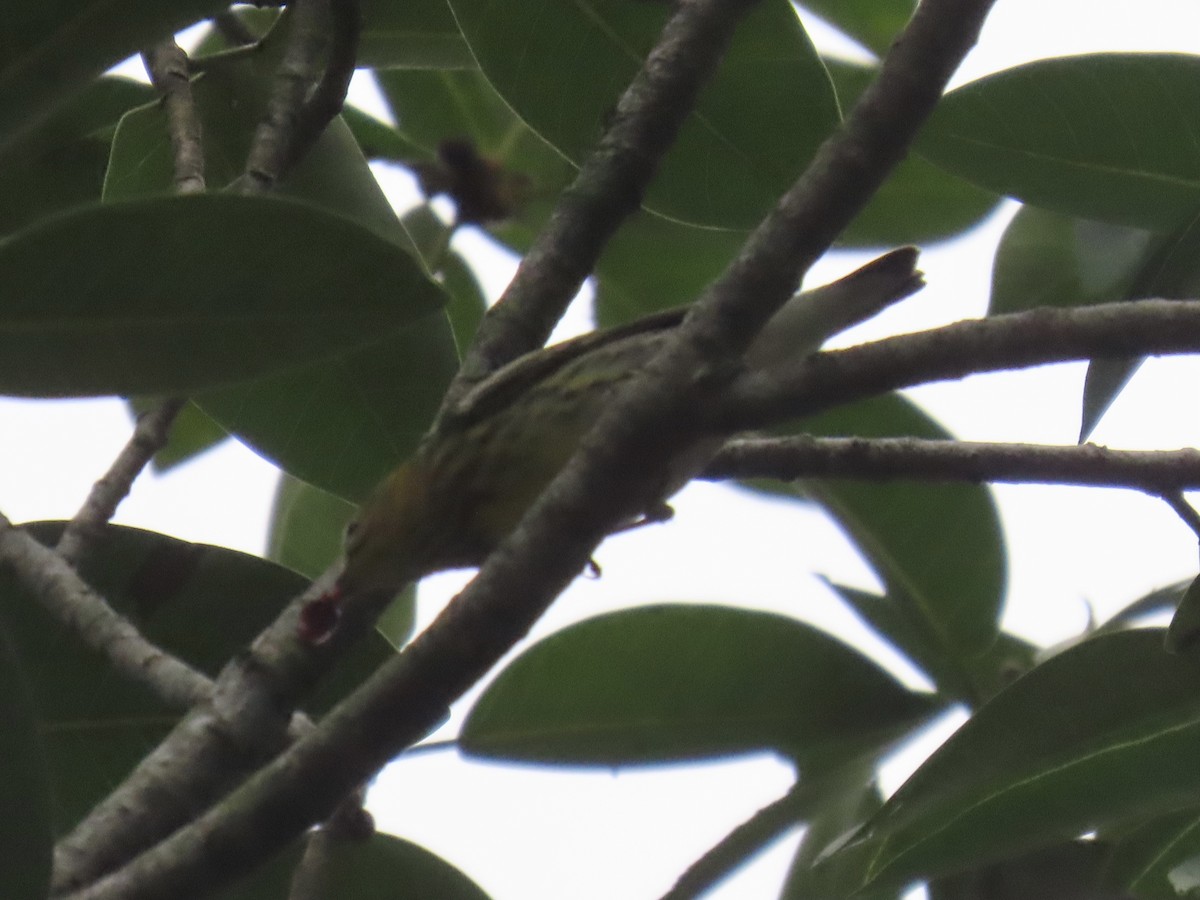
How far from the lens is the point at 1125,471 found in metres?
1.38

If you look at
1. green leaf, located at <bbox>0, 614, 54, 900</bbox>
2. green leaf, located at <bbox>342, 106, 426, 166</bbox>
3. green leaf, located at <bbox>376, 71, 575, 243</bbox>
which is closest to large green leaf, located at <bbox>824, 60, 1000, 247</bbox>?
green leaf, located at <bbox>376, 71, 575, 243</bbox>

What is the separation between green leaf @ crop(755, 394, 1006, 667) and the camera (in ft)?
7.31

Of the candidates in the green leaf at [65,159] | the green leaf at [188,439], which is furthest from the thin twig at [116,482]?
the green leaf at [188,439]

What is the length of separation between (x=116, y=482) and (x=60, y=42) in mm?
695

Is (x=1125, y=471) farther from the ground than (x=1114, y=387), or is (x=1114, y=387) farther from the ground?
(x=1114, y=387)

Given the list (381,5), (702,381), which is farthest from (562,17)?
(702,381)

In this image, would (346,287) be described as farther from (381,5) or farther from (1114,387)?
(381,5)

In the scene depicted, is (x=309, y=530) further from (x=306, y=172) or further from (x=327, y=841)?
(x=327, y=841)

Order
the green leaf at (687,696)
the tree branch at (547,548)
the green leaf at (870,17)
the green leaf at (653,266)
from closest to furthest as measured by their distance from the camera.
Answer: the tree branch at (547,548) < the green leaf at (687,696) < the green leaf at (870,17) < the green leaf at (653,266)

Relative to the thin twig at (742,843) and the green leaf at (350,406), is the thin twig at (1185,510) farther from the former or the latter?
the green leaf at (350,406)

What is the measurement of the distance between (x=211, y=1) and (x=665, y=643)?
1171mm

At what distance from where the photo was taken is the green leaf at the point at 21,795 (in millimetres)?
1197

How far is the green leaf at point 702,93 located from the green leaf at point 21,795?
3.59 ft

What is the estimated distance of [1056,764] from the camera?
64.9 inches
